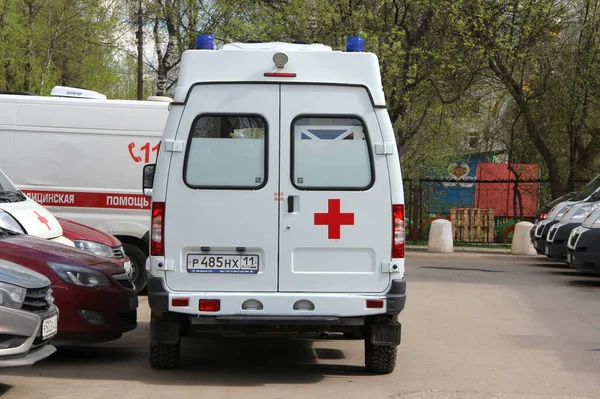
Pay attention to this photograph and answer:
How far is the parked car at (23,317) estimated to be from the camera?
6.58 m

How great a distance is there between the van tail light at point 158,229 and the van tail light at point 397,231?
71.1 inches

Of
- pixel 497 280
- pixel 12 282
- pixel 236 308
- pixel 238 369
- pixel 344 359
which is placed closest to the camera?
pixel 12 282

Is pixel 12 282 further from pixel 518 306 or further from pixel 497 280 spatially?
pixel 497 280

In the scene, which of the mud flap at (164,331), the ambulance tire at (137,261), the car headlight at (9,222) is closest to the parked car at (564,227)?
the ambulance tire at (137,261)

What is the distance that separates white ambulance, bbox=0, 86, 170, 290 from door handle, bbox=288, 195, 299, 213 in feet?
18.7

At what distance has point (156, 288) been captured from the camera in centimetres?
779

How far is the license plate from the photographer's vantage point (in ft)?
25.6

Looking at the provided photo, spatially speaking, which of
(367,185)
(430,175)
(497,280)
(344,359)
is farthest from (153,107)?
(430,175)

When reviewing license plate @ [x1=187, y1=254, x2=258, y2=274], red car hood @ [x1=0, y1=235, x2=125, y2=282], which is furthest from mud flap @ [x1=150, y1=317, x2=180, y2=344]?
red car hood @ [x1=0, y1=235, x2=125, y2=282]

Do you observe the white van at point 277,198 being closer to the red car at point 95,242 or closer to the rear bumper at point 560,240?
the red car at point 95,242

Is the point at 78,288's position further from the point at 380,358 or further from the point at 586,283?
the point at 586,283

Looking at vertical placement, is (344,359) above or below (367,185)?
below

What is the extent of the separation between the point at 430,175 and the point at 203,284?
30.6m

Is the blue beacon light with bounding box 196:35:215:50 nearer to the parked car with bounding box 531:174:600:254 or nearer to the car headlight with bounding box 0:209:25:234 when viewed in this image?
the car headlight with bounding box 0:209:25:234
